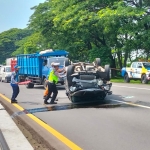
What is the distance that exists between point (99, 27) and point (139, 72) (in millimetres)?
8803

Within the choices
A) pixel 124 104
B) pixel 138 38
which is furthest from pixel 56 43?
pixel 124 104

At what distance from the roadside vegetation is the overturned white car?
13.9m

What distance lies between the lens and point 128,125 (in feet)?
28.0

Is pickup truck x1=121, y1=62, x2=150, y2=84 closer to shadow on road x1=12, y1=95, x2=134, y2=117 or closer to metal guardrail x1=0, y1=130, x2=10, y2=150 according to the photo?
shadow on road x1=12, y1=95, x2=134, y2=117

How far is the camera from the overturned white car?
42.3 ft

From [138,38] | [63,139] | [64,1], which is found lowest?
[63,139]

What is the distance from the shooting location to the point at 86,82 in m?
13.0

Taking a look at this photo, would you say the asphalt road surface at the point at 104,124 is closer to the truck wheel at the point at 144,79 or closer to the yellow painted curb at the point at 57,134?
the yellow painted curb at the point at 57,134

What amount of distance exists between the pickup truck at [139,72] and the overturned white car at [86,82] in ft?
40.0

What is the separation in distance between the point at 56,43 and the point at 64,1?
8.20 m

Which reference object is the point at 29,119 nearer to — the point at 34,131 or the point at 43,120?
the point at 43,120

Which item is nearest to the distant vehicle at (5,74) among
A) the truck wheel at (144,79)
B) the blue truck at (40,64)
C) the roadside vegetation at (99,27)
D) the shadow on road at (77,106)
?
the roadside vegetation at (99,27)

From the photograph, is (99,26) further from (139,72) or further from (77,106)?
(77,106)

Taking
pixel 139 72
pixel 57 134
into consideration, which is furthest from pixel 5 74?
pixel 57 134
